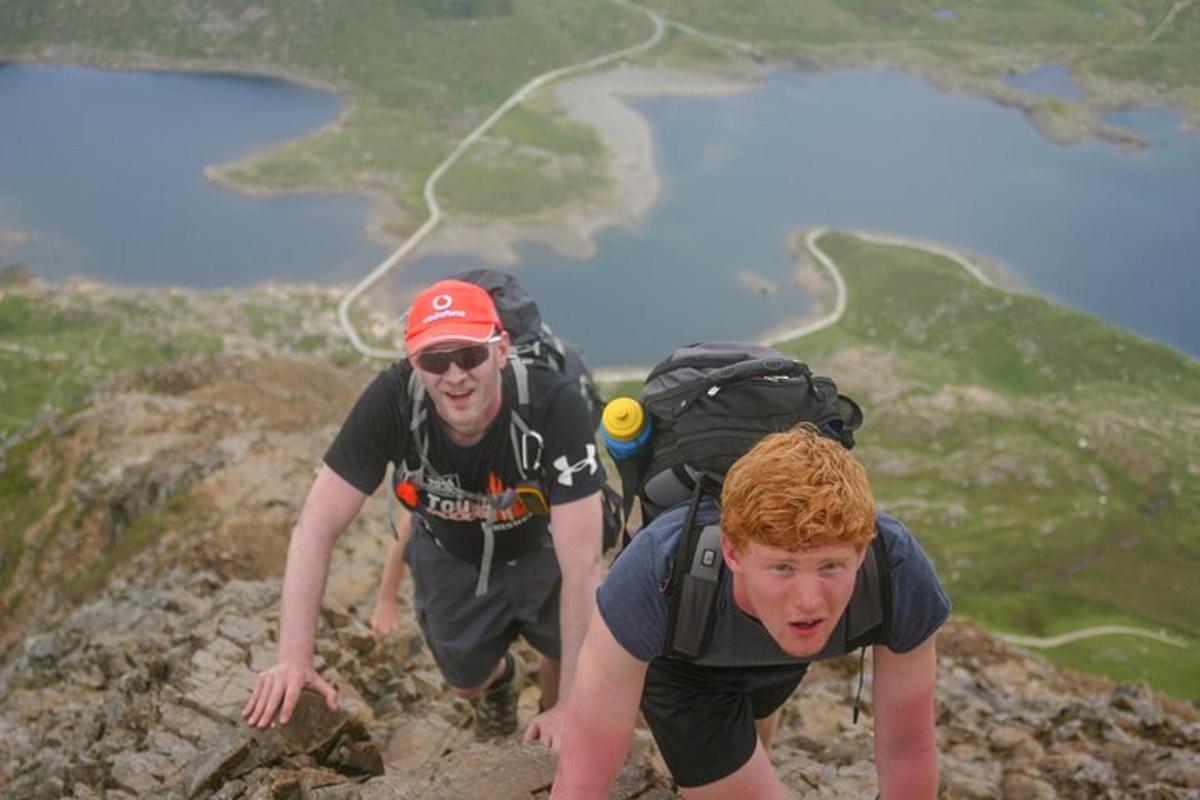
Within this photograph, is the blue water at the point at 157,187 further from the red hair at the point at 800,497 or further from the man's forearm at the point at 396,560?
the red hair at the point at 800,497

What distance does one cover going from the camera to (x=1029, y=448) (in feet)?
293

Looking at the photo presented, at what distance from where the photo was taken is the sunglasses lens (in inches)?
344

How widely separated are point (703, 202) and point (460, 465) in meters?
142

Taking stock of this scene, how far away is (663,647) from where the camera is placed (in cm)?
629

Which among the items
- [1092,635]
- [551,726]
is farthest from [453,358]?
→ [1092,635]

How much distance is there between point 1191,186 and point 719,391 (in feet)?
578

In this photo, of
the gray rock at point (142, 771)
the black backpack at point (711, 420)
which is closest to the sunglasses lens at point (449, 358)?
the black backpack at point (711, 420)

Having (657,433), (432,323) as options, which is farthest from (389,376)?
(657,433)

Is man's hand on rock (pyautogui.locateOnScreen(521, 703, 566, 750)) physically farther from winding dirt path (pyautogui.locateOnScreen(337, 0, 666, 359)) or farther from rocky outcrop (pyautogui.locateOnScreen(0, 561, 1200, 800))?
winding dirt path (pyautogui.locateOnScreen(337, 0, 666, 359))

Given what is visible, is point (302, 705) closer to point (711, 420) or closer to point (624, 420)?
point (624, 420)

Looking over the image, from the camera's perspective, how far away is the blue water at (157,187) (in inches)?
5231

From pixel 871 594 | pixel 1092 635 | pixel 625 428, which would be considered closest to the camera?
pixel 871 594

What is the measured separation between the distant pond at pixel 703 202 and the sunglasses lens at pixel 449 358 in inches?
4185

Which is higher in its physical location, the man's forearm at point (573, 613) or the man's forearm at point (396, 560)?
the man's forearm at point (573, 613)
